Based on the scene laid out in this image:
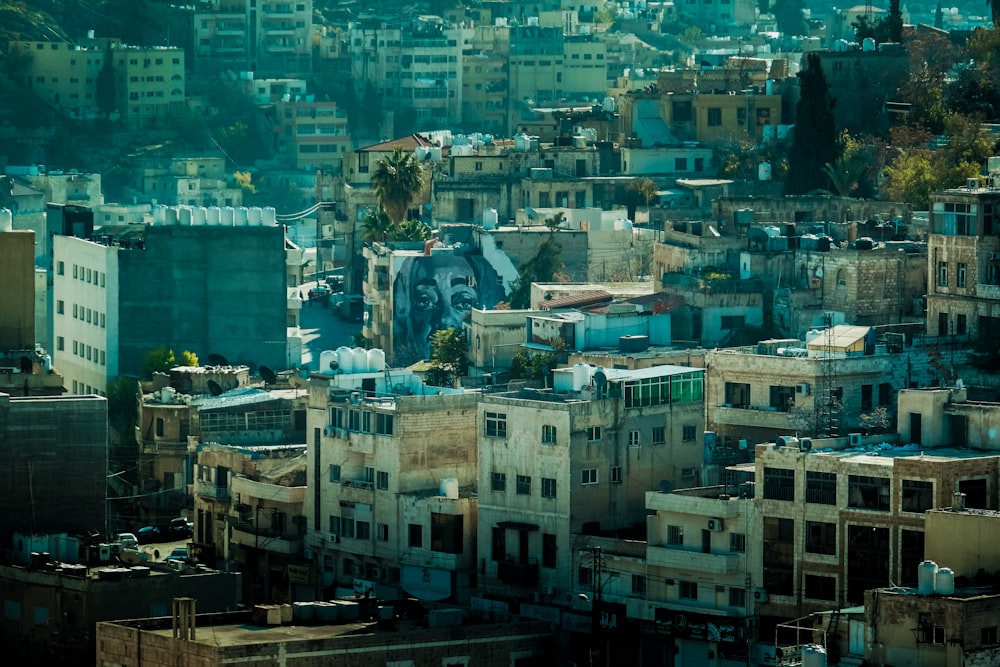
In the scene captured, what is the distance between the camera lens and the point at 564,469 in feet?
270

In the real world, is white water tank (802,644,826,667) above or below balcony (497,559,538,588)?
above

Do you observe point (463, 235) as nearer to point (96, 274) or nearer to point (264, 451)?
point (96, 274)

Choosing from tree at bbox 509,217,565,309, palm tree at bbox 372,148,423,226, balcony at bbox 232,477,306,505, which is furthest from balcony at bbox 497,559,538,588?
palm tree at bbox 372,148,423,226

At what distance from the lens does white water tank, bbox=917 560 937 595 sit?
6906 centimetres

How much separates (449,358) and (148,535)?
14023 millimetres

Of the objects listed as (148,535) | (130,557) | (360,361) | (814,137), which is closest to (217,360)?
(148,535)

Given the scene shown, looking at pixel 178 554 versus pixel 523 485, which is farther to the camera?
pixel 178 554

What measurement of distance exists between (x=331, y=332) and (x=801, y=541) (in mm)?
54143

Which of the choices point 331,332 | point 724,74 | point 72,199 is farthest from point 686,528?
→ point 72,199

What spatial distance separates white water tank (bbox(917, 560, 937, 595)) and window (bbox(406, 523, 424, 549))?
18309 millimetres

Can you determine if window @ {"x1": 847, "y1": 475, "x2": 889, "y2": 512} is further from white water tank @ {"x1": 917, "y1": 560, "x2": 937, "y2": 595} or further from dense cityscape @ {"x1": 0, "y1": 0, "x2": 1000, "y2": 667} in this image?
white water tank @ {"x1": 917, "y1": 560, "x2": 937, "y2": 595}

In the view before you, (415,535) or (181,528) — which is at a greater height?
(415,535)

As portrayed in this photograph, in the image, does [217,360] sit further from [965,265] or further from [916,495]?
[916,495]

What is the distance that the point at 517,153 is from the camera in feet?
442
